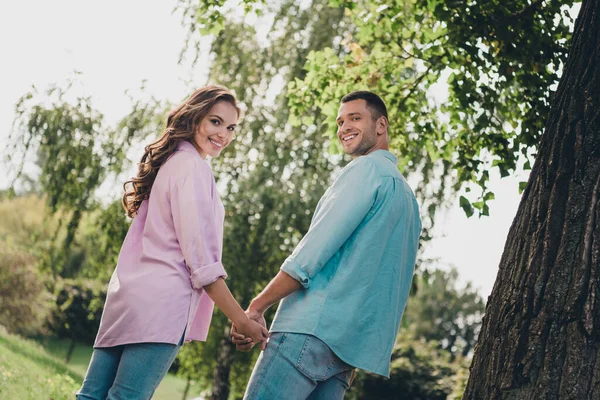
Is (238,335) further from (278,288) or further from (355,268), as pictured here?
(355,268)

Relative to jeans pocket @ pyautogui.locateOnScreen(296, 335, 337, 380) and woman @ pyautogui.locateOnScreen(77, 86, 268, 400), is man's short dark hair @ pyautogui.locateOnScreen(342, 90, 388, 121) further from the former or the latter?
jeans pocket @ pyautogui.locateOnScreen(296, 335, 337, 380)

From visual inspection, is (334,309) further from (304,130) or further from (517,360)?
(304,130)

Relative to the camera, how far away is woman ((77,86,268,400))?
277 centimetres

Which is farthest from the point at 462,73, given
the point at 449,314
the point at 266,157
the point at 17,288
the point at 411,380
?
the point at 449,314

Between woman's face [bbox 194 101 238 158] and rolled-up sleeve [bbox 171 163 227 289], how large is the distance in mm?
254

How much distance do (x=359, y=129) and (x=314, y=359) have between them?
42.0 inches

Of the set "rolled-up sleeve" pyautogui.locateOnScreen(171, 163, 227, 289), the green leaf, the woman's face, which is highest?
the green leaf

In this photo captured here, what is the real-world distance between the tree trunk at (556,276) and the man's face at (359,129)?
837mm

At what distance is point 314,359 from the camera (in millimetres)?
2639

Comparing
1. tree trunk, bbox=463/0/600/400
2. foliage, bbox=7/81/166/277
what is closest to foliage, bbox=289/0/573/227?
tree trunk, bbox=463/0/600/400

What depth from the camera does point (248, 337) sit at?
291 cm

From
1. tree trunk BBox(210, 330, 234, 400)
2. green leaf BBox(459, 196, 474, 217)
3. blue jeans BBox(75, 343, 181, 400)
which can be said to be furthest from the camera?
tree trunk BBox(210, 330, 234, 400)

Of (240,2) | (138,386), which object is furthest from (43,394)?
(138,386)

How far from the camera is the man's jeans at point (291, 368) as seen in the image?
2605mm
